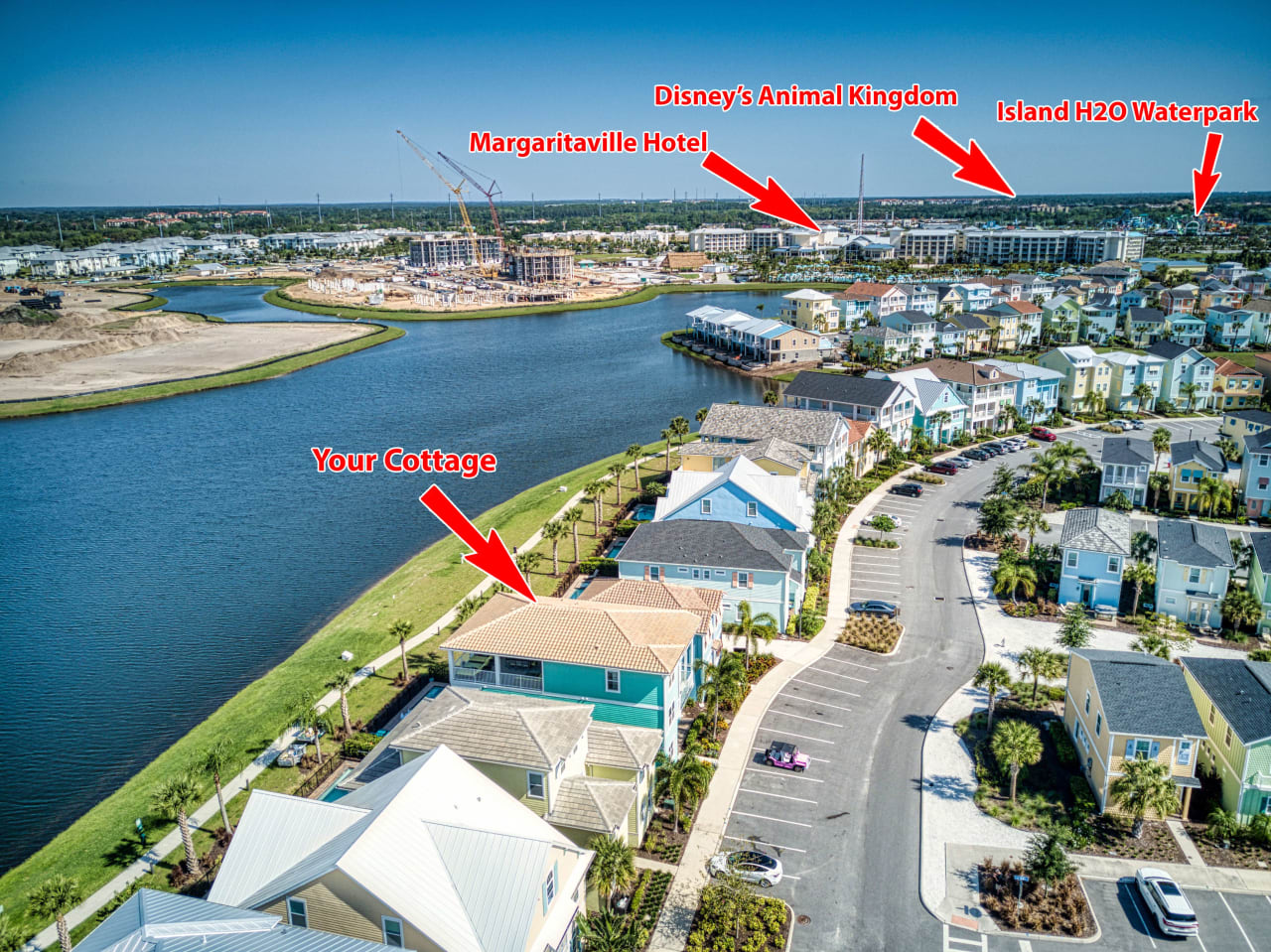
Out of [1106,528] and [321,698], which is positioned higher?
[1106,528]

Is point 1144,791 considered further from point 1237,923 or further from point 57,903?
point 57,903

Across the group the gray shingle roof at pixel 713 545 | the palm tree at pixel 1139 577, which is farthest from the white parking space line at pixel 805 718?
the palm tree at pixel 1139 577

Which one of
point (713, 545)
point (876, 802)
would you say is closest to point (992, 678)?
point (876, 802)

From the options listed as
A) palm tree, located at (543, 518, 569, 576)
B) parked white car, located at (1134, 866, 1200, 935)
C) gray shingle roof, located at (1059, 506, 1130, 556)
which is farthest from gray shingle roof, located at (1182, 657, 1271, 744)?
palm tree, located at (543, 518, 569, 576)

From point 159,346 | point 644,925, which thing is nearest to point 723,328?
point 159,346

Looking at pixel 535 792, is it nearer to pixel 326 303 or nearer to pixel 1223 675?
pixel 1223 675

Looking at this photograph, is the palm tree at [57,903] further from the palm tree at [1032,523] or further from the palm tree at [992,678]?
Answer: the palm tree at [1032,523]
